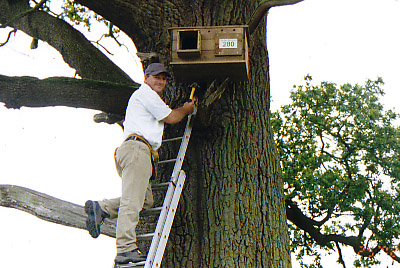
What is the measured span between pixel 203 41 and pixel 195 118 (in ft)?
2.34

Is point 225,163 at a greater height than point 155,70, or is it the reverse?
point 155,70

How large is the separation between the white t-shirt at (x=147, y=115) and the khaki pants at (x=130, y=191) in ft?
0.46

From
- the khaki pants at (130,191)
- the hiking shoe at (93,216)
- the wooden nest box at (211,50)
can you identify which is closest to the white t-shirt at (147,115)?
the khaki pants at (130,191)

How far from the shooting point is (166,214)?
A: 12.7 ft

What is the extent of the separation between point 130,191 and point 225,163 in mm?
1138

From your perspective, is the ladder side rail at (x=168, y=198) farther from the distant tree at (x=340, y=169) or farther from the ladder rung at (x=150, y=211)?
the distant tree at (x=340, y=169)

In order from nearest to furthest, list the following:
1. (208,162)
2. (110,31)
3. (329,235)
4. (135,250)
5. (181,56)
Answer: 1. (135,250)
2. (181,56)
3. (208,162)
4. (110,31)
5. (329,235)

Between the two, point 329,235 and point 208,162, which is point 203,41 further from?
point 329,235

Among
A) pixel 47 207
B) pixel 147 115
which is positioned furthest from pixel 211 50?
pixel 47 207

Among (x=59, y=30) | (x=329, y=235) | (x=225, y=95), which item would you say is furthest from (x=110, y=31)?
(x=329, y=235)

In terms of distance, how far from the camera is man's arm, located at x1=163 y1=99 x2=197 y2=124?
411cm

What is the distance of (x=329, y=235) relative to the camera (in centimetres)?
994

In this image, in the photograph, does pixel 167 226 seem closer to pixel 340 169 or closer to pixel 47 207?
pixel 47 207

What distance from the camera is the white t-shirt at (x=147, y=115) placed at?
13.3ft
